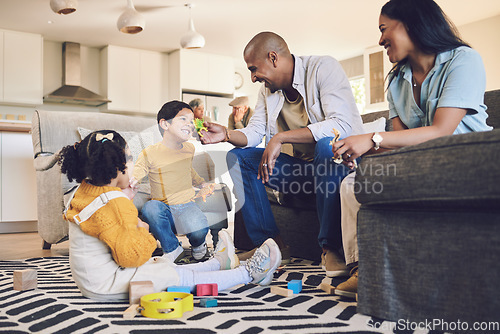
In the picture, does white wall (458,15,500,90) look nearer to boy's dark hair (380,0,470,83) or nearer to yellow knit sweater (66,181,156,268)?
boy's dark hair (380,0,470,83)

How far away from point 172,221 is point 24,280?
719mm

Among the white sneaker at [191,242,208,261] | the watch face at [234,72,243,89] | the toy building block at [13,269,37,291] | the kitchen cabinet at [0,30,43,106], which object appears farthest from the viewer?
the watch face at [234,72,243,89]

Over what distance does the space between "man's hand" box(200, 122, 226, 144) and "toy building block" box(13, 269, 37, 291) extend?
2.81 ft

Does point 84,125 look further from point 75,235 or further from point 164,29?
point 164,29

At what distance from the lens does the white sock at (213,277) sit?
157cm

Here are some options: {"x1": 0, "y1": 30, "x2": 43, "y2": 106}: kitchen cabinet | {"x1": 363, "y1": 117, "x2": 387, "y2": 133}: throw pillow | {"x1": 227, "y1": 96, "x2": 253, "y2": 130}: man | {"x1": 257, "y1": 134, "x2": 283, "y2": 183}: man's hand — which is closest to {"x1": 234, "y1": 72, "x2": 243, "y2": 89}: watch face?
{"x1": 0, "y1": 30, "x2": 43, "y2": 106}: kitchen cabinet

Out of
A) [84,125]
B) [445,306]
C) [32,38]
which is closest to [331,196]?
[445,306]

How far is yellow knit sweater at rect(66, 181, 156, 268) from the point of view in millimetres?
1465

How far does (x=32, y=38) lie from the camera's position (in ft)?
21.2

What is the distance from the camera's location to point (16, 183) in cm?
402

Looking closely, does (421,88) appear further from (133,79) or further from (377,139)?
(133,79)

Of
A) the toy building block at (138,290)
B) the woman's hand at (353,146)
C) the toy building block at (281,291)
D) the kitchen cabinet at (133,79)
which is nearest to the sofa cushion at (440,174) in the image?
the woman's hand at (353,146)

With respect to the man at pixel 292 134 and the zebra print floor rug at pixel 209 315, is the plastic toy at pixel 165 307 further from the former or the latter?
the man at pixel 292 134

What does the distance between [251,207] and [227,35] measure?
5111 mm
